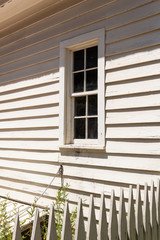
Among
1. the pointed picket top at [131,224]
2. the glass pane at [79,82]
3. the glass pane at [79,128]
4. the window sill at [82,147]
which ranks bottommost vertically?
the pointed picket top at [131,224]

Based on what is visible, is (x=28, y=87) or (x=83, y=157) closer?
(x=83, y=157)

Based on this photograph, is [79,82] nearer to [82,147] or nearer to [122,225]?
[82,147]

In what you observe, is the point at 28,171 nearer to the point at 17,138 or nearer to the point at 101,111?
the point at 17,138

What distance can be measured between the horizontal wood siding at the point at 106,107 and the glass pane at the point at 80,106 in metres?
0.35

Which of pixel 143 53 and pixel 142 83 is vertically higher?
pixel 143 53

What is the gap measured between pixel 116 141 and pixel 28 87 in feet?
7.47

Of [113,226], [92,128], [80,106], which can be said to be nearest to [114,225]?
[113,226]

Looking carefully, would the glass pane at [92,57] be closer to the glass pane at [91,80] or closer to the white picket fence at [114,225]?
the glass pane at [91,80]

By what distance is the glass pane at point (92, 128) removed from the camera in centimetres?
367

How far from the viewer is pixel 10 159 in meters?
5.05

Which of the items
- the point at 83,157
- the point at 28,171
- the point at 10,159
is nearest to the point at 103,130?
the point at 83,157

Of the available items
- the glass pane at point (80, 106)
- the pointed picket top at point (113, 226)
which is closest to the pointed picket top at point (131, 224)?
the pointed picket top at point (113, 226)

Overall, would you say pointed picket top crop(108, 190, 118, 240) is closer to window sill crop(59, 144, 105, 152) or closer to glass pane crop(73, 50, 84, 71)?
window sill crop(59, 144, 105, 152)

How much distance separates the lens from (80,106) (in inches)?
156
